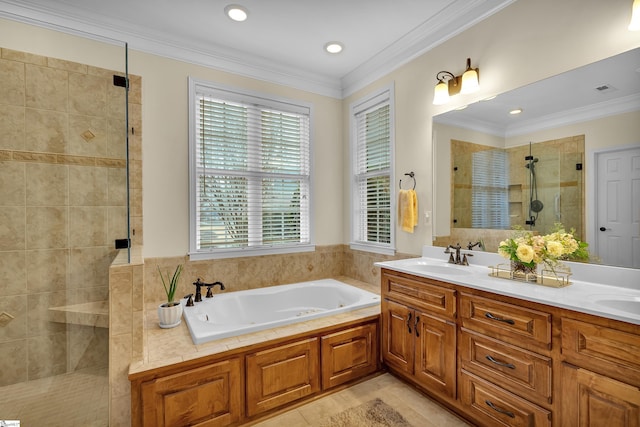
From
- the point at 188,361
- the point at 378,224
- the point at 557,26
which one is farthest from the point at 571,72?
the point at 188,361

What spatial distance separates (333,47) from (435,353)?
106 inches

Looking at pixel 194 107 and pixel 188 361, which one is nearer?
pixel 188 361

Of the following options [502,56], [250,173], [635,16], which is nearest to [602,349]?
[635,16]

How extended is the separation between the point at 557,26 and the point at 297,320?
99.3 inches

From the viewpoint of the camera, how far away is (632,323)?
1156 mm

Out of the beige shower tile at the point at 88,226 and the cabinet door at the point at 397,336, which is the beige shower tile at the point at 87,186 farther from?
the cabinet door at the point at 397,336

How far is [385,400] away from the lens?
208 cm

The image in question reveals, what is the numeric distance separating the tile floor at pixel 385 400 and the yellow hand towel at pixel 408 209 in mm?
1273

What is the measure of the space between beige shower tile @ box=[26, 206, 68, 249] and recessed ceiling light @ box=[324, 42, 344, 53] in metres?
2.48

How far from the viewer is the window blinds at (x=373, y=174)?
122 inches

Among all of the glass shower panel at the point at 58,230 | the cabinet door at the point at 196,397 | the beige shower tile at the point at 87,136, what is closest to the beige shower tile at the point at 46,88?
the glass shower panel at the point at 58,230

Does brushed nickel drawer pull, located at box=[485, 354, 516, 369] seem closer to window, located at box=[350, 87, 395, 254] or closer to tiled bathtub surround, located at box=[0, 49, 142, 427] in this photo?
window, located at box=[350, 87, 395, 254]

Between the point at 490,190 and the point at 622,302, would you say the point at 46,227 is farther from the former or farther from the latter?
the point at 622,302

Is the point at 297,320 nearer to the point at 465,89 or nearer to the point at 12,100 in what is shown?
the point at 465,89
